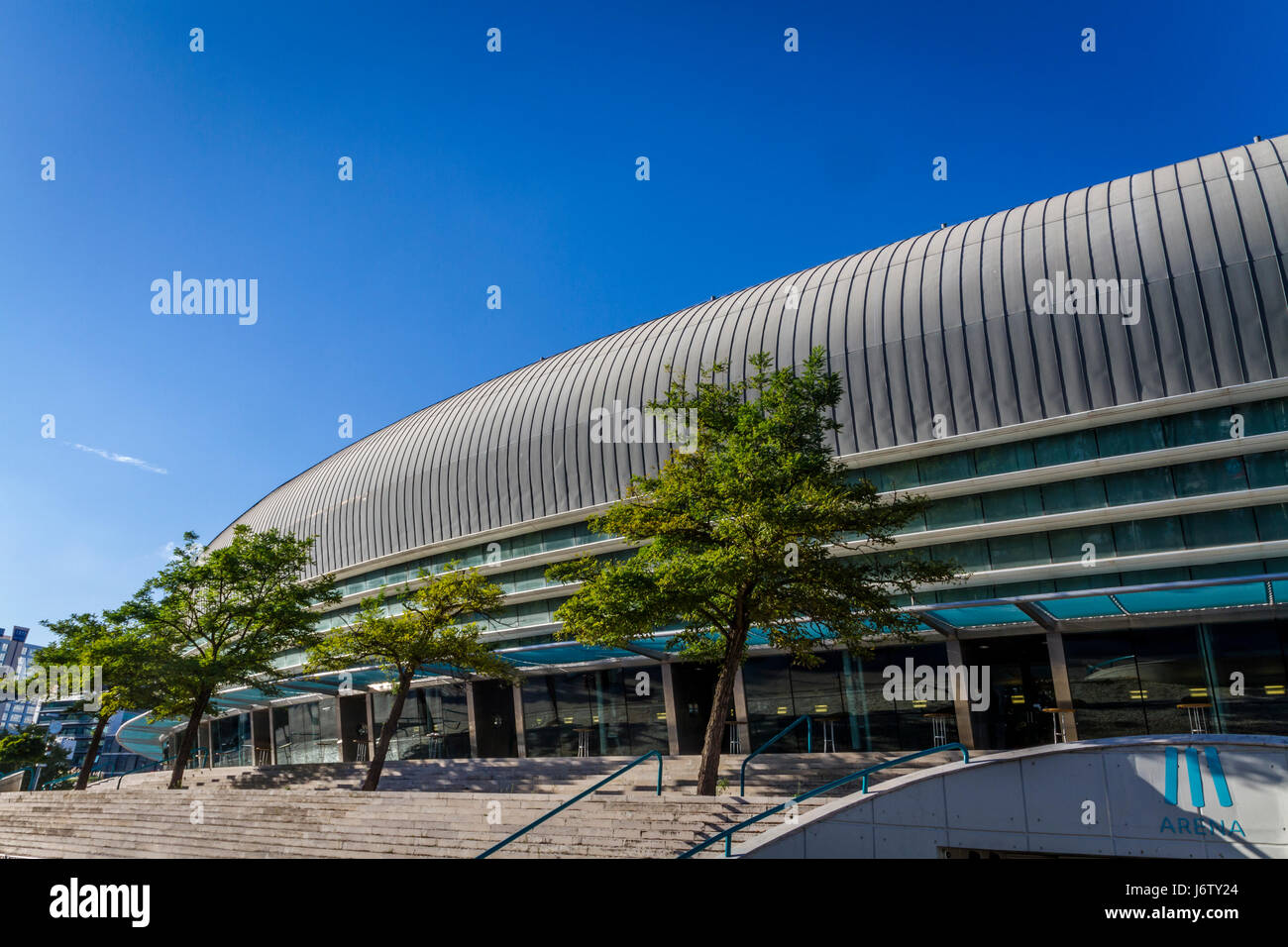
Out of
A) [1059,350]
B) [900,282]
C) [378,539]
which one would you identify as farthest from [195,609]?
[1059,350]

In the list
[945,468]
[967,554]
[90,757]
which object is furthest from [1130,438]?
[90,757]

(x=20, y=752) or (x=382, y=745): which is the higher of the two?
(x=382, y=745)

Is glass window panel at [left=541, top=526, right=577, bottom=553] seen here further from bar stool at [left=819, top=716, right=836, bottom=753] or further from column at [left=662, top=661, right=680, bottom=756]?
A: bar stool at [left=819, top=716, right=836, bottom=753]

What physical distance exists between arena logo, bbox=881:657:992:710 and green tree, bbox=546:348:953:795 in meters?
6.77

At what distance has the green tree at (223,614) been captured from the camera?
1153 inches

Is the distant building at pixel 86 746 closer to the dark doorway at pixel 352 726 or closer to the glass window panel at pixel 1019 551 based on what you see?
the dark doorway at pixel 352 726

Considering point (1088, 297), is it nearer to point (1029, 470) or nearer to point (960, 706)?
point (1029, 470)

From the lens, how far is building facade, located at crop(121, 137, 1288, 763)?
71.3ft

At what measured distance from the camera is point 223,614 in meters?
30.1

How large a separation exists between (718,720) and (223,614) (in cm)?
2016

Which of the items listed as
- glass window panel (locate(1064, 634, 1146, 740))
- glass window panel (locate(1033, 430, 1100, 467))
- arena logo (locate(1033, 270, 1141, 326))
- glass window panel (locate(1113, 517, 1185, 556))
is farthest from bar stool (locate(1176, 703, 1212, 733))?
arena logo (locate(1033, 270, 1141, 326))

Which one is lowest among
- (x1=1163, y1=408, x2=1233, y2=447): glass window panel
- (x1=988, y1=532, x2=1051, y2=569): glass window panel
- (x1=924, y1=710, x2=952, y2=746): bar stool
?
(x1=924, y1=710, x2=952, y2=746): bar stool

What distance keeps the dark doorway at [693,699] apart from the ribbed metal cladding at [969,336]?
6.87 m
